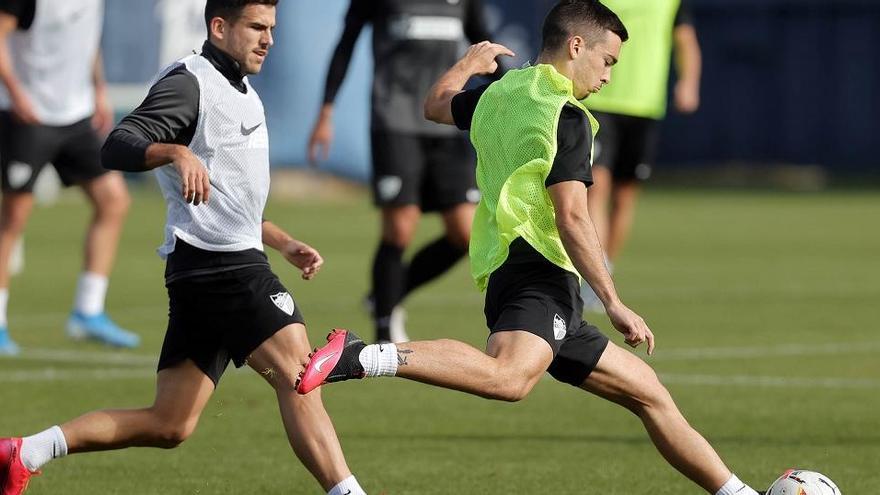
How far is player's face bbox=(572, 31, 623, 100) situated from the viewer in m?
6.04

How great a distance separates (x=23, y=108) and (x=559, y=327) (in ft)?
18.2

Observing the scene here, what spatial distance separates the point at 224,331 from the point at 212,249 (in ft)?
0.93

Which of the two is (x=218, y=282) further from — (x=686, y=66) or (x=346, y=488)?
(x=686, y=66)

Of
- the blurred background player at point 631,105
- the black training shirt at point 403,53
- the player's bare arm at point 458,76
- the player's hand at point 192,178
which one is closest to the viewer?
the player's hand at point 192,178

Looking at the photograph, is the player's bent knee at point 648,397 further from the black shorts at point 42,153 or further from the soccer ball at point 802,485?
the black shorts at point 42,153

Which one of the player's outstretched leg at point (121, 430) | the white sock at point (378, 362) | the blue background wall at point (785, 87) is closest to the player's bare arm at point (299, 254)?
the player's outstretched leg at point (121, 430)

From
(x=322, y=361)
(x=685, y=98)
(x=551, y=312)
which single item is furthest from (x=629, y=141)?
(x=322, y=361)

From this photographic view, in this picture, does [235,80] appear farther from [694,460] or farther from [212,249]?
[694,460]

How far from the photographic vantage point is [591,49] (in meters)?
6.05

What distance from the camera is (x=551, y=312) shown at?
5.91 meters

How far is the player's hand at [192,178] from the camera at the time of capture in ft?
17.5

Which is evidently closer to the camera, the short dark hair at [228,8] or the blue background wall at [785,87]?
the short dark hair at [228,8]

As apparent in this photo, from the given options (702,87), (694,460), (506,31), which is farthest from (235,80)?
(702,87)

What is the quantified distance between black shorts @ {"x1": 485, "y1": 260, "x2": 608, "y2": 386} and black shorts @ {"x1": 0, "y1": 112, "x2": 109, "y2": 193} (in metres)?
5.38
